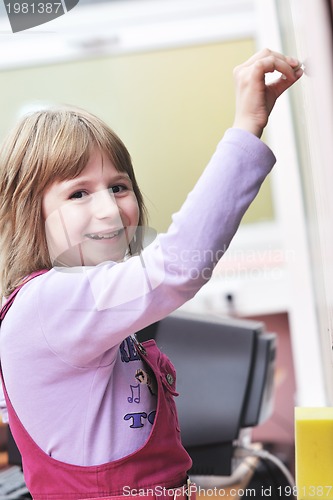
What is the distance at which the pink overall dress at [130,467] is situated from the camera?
573mm

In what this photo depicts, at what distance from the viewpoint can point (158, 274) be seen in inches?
20.7

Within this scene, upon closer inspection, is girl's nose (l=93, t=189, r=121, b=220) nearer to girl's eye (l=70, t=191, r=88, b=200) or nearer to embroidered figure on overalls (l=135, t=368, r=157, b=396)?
girl's eye (l=70, t=191, r=88, b=200)

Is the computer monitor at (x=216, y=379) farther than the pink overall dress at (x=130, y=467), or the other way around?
the computer monitor at (x=216, y=379)

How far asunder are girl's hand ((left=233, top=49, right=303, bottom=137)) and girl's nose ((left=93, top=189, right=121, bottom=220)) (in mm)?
107

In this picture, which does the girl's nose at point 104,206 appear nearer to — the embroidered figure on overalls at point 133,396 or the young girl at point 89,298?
the young girl at point 89,298

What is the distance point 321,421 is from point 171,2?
0.36 m

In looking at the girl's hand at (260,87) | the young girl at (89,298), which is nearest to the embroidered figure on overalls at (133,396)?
the young girl at (89,298)

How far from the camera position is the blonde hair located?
581 mm

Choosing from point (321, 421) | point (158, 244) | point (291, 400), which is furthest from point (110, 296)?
point (291, 400)

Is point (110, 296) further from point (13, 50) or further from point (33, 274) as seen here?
point (13, 50)

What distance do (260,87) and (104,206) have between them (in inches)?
5.5

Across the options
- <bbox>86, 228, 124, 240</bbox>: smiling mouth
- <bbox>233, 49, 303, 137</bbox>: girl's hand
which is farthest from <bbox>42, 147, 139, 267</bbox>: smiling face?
<bbox>233, 49, 303, 137</bbox>: girl's hand

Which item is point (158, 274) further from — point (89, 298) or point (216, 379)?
point (216, 379)

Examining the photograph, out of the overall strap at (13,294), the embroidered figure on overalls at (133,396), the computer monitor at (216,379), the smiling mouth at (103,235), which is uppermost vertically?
the smiling mouth at (103,235)
